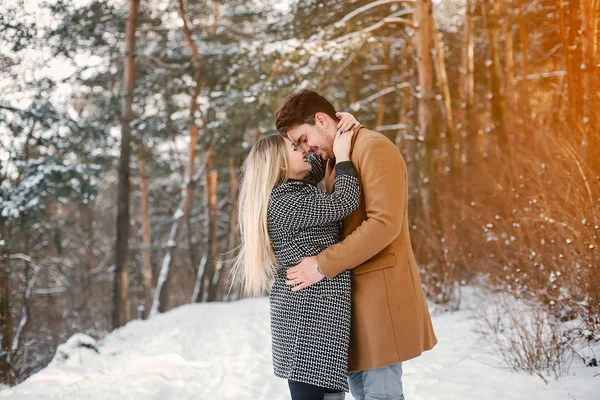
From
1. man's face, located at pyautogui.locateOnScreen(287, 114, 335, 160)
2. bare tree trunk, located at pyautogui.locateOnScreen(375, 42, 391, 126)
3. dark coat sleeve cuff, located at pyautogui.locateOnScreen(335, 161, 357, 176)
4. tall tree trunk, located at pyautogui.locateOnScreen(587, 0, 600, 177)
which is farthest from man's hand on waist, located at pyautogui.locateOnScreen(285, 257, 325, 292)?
bare tree trunk, located at pyautogui.locateOnScreen(375, 42, 391, 126)

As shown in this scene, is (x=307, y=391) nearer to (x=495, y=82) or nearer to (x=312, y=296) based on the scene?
(x=312, y=296)

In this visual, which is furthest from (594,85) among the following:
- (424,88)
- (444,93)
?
(444,93)

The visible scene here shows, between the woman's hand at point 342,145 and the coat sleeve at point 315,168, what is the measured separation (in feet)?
0.44

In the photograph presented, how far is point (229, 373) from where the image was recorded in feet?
18.0

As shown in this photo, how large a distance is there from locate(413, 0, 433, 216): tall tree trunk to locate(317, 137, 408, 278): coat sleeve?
6732 mm

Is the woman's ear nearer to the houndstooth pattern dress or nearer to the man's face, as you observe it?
the man's face

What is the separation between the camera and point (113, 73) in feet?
44.9

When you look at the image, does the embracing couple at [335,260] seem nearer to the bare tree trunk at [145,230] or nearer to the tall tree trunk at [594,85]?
the tall tree trunk at [594,85]

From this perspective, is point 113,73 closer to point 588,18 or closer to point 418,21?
point 418,21

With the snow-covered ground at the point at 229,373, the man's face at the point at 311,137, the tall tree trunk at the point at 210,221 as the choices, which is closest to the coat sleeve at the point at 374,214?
the man's face at the point at 311,137

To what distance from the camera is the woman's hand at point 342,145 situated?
7.89 ft

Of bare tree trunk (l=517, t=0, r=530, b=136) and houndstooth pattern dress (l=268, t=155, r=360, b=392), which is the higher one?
bare tree trunk (l=517, t=0, r=530, b=136)

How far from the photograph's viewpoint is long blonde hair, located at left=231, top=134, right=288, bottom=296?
2.40 m

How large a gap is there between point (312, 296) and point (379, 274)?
0.32 metres
